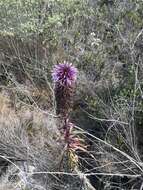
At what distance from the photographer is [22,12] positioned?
8180 mm

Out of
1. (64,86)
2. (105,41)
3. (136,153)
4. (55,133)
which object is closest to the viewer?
(64,86)

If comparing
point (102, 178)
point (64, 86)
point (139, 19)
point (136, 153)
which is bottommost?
point (102, 178)

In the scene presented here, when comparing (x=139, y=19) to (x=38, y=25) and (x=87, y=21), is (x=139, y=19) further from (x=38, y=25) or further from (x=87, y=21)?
(x=38, y=25)

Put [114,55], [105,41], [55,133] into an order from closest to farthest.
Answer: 1. [55,133]
2. [114,55]
3. [105,41]

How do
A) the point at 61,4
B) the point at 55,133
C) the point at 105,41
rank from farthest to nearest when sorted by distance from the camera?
the point at 61,4 → the point at 105,41 → the point at 55,133

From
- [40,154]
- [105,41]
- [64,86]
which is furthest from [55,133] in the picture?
[105,41]

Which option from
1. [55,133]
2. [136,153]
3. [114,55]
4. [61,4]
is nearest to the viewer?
[136,153]

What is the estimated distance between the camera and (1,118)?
19.6ft

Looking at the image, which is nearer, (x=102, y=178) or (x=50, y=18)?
(x=102, y=178)

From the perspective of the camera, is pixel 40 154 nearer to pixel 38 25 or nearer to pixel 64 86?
pixel 64 86

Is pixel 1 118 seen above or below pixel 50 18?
below

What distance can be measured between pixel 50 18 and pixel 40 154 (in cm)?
314

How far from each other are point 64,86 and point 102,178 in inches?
57.1

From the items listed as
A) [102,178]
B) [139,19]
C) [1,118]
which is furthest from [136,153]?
[139,19]
